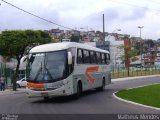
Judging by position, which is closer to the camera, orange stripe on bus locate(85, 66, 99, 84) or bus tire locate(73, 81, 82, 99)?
bus tire locate(73, 81, 82, 99)

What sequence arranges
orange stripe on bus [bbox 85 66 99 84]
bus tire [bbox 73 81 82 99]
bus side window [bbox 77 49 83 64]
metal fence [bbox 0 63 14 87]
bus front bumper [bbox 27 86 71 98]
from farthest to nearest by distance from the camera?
1. metal fence [bbox 0 63 14 87]
2. orange stripe on bus [bbox 85 66 99 84]
3. bus side window [bbox 77 49 83 64]
4. bus tire [bbox 73 81 82 99]
5. bus front bumper [bbox 27 86 71 98]

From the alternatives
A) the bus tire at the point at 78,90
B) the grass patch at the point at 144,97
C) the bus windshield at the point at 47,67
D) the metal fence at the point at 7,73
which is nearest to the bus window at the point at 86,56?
the bus tire at the point at 78,90

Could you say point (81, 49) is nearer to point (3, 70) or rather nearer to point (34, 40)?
point (34, 40)

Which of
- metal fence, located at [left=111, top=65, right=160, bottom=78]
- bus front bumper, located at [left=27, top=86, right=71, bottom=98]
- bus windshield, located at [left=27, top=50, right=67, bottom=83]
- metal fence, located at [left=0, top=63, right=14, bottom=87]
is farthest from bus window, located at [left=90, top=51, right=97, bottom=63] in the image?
metal fence, located at [left=111, top=65, right=160, bottom=78]

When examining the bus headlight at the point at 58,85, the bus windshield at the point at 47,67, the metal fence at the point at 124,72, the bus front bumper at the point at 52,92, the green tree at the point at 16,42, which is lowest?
the metal fence at the point at 124,72

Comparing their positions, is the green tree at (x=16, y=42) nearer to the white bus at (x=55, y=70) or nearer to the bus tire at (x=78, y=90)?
the bus tire at (x=78, y=90)

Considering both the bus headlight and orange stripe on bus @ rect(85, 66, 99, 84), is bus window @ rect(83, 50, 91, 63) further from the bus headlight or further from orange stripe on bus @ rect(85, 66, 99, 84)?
the bus headlight

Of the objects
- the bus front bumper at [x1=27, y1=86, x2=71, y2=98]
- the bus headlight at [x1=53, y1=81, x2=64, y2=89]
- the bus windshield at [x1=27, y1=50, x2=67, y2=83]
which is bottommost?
the bus front bumper at [x1=27, y1=86, x2=71, y2=98]

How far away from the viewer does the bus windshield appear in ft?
74.7

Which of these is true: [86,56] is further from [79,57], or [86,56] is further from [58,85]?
[58,85]

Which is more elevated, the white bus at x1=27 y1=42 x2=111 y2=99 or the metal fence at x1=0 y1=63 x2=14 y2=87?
the white bus at x1=27 y1=42 x2=111 y2=99

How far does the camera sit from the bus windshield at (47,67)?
74.7ft

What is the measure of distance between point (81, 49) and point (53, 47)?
108 inches

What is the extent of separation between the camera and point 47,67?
23.0 meters
